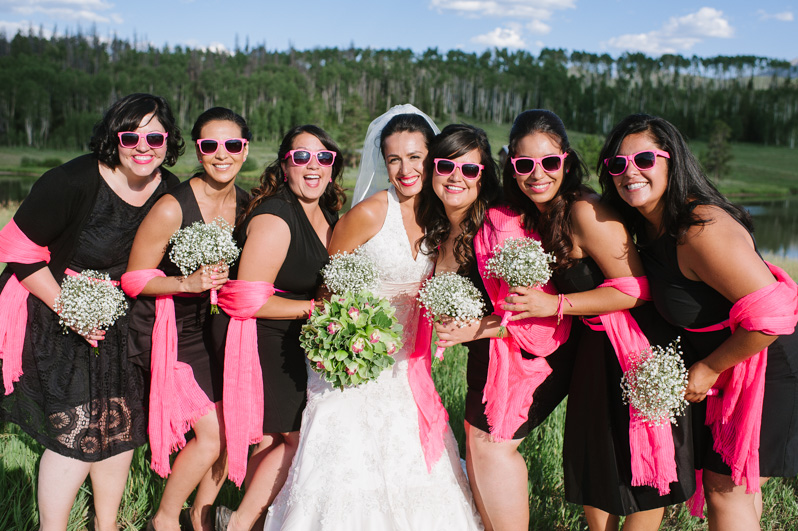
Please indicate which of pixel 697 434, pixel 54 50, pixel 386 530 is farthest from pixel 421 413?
pixel 54 50

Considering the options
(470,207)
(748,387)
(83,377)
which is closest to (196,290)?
(83,377)

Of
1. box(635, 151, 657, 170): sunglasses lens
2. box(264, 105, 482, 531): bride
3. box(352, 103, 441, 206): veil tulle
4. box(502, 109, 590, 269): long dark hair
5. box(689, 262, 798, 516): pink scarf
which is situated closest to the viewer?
box(689, 262, 798, 516): pink scarf

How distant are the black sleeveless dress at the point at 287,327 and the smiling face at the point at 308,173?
0.11 metres

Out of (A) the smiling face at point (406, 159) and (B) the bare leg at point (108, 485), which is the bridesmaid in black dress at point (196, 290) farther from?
(A) the smiling face at point (406, 159)

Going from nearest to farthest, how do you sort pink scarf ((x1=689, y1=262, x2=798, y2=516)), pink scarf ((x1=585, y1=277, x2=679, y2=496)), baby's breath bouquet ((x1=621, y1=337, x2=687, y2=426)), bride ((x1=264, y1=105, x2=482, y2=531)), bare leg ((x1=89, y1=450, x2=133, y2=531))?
pink scarf ((x1=689, y1=262, x2=798, y2=516)) → baby's breath bouquet ((x1=621, y1=337, x2=687, y2=426)) → pink scarf ((x1=585, y1=277, x2=679, y2=496)) → bride ((x1=264, y1=105, x2=482, y2=531)) → bare leg ((x1=89, y1=450, x2=133, y2=531))

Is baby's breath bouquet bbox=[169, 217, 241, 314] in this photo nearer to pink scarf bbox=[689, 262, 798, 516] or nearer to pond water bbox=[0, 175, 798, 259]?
pink scarf bbox=[689, 262, 798, 516]

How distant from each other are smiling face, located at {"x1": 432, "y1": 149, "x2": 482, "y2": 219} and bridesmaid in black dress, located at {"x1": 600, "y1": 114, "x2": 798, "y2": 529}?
1.08 m

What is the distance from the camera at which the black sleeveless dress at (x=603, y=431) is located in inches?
145

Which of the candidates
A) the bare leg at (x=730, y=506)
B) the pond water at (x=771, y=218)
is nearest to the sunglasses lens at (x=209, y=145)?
the bare leg at (x=730, y=506)

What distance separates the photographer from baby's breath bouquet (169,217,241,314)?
3895 mm

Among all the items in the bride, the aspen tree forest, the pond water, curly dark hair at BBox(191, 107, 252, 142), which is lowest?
the pond water

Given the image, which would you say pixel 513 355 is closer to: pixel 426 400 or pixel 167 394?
pixel 426 400

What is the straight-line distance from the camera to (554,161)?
3.90 metres

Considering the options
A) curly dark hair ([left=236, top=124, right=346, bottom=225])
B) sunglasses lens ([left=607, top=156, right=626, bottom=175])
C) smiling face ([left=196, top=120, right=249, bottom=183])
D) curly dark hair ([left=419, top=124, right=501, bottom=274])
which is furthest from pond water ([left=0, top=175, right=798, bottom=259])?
smiling face ([left=196, top=120, right=249, bottom=183])
